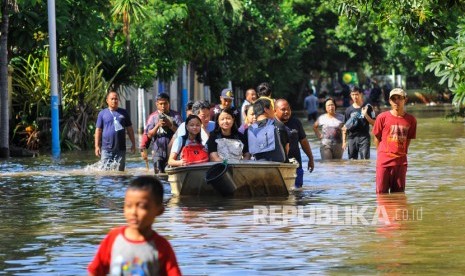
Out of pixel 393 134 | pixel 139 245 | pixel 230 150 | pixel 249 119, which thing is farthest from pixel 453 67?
pixel 139 245

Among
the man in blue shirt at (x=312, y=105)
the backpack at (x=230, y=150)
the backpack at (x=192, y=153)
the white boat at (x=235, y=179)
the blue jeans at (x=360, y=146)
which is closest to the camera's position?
the white boat at (x=235, y=179)

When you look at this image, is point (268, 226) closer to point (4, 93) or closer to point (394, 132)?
point (394, 132)

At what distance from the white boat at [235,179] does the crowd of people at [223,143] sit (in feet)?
0.80

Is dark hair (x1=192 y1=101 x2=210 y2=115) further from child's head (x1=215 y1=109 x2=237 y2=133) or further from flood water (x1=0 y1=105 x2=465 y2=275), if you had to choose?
child's head (x1=215 y1=109 x2=237 y2=133)

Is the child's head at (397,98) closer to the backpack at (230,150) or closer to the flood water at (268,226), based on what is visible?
the flood water at (268,226)

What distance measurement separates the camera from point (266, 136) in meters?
17.1

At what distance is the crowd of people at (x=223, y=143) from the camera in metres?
6.88

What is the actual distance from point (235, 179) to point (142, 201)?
10362mm

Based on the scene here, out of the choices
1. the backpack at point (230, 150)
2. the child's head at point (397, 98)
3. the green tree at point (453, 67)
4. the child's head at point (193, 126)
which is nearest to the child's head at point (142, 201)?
the child's head at point (397, 98)

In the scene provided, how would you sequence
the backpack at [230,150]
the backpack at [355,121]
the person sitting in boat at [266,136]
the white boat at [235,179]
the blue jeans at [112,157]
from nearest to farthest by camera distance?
the white boat at [235,179], the person sitting in boat at [266,136], the backpack at [230,150], the blue jeans at [112,157], the backpack at [355,121]

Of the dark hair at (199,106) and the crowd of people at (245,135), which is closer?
the crowd of people at (245,135)

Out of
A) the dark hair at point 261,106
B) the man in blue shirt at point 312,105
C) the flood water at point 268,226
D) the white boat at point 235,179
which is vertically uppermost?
the man in blue shirt at point 312,105

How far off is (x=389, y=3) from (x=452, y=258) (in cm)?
1017

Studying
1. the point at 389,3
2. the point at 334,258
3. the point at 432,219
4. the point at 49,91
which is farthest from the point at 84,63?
the point at 334,258
